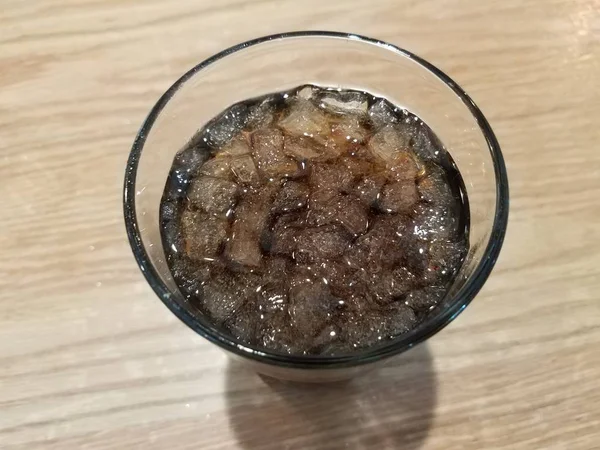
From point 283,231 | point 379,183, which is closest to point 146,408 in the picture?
point 283,231

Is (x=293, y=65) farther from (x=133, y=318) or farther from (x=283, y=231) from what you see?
(x=133, y=318)

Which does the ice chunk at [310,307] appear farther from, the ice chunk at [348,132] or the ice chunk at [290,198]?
the ice chunk at [348,132]

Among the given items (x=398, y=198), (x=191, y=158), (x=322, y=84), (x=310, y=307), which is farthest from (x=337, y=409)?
(x=322, y=84)

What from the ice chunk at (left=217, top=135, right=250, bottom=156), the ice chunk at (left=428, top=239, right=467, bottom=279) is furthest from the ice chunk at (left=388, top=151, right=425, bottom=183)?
the ice chunk at (left=217, top=135, right=250, bottom=156)

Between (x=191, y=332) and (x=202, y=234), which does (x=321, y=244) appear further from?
(x=191, y=332)

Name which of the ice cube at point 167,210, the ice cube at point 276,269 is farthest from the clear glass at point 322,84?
the ice cube at point 276,269
